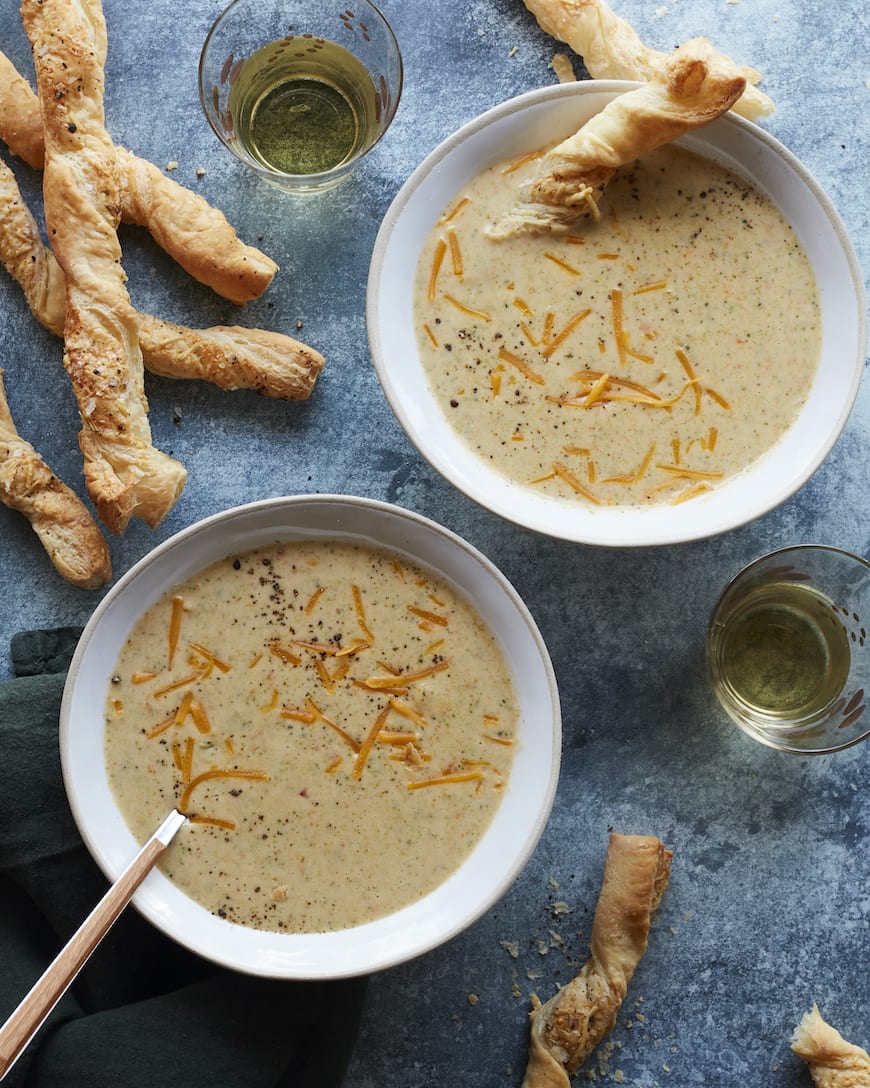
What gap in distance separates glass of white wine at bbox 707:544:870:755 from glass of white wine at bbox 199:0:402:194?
1346 mm

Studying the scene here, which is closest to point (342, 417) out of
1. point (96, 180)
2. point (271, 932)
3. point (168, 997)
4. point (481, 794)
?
point (96, 180)

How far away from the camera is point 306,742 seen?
88.1 inches

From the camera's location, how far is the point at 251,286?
96.6 inches

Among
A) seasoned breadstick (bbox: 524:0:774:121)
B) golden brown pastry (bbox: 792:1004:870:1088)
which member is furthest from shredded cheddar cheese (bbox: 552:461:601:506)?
golden brown pastry (bbox: 792:1004:870:1088)

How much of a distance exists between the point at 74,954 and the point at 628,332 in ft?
5.40

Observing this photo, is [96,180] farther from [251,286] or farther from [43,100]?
[251,286]

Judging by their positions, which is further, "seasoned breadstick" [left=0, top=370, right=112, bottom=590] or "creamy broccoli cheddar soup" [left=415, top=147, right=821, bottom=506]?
→ "seasoned breadstick" [left=0, top=370, right=112, bottom=590]

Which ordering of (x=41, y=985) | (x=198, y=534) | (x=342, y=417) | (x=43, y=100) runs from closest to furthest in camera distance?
1. (x=41, y=985)
2. (x=198, y=534)
3. (x=43, y=100)
4. (x=342, y=417)

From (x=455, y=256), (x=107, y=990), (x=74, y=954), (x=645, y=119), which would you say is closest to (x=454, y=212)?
(x=455, y=256)

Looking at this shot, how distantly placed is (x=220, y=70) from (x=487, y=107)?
63 centimetres

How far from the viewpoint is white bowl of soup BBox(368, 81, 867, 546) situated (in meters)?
2.28

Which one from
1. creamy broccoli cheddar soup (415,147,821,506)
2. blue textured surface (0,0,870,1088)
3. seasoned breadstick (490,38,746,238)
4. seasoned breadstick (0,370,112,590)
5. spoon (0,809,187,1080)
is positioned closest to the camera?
spoon (0,809,187,1080)

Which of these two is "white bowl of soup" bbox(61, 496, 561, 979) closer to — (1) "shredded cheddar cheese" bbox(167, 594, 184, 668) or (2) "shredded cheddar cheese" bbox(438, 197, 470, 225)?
(1) "shredded cheddar cheese" bbox(167, 594, 184, 668)

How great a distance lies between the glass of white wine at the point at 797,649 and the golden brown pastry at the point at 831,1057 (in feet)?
2.11
